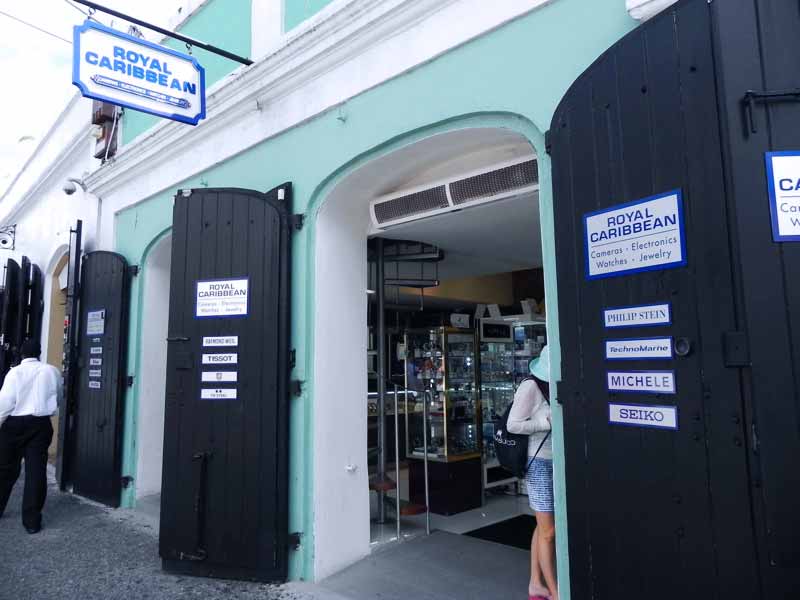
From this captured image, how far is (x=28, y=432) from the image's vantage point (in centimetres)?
578

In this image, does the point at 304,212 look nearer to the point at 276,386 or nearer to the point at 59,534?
the point at 276,386

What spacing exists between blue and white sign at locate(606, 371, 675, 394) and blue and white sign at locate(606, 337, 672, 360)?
2.6 inches

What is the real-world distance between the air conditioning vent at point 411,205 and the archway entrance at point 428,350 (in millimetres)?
10

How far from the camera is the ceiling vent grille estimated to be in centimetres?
378

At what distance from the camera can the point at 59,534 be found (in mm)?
5449

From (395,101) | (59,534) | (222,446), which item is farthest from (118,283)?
(395,101)

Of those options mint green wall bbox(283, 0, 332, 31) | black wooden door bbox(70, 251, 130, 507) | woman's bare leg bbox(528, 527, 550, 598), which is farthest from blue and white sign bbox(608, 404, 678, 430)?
black wooden door bbox(70, 251, 130, 507)

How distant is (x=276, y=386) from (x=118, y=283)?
3.43m

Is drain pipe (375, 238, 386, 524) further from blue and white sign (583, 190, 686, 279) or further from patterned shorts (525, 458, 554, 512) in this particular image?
blue and white sign (583, 190, 686, 279)

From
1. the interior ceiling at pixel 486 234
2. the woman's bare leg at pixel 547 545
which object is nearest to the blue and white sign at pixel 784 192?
the interior ceiling at pixel 486 234

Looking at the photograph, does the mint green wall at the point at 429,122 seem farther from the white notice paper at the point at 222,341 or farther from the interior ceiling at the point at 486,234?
the interior ceiling at the point at 486,234

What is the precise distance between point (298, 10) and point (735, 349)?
4315mm

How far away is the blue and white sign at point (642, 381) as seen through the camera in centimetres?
241

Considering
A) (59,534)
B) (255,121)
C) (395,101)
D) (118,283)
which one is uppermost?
(255,121)
